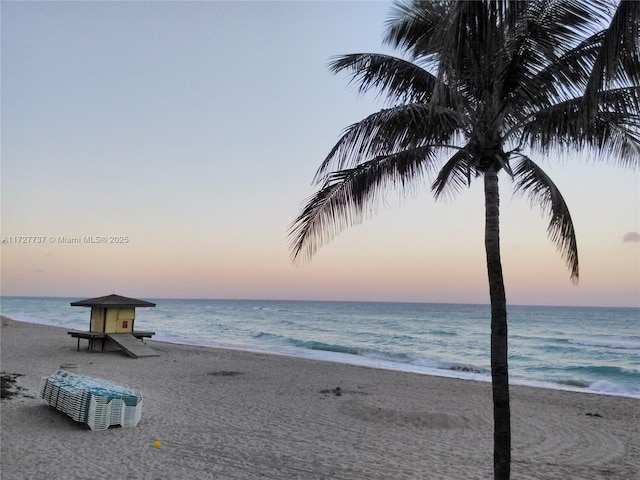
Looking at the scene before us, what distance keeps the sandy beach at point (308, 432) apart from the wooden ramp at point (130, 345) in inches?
98.4

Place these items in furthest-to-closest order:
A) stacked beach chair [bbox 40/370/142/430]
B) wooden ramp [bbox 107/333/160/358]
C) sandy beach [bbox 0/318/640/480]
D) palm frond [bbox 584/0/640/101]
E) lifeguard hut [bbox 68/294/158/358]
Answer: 1. lifeguard hut [bbox 68/294/158/358]
2. wooden ramp [bbox 107/333/160/358]
3. stacked beach chair [bbox 40/370/142/430]
4. sandy beach [bbox 0/318/640/480]
5. palm frond [bbox 584/0/640/101]

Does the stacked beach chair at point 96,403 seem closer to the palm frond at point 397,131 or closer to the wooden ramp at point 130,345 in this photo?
the palm frond at point 397,131

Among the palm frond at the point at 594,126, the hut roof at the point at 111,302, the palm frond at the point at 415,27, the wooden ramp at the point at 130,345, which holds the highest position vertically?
the palm frond at the point at 415,27

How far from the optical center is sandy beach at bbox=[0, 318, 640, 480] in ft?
19.0

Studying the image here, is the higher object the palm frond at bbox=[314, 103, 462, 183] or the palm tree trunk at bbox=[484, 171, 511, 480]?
the palm frond at bbox=[314, 103, 462, 183]

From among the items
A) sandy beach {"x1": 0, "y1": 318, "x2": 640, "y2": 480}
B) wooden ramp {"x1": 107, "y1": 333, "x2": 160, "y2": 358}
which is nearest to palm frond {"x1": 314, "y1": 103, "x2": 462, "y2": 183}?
sandy beach {"x1": 0, "y1": 318, "x2": 640, "y2": 480}

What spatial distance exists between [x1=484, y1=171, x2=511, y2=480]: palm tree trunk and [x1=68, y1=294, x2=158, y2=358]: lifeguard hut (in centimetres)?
1460

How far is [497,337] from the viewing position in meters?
4.17

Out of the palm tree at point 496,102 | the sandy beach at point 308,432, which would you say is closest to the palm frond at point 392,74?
the palm tree at point 496,102

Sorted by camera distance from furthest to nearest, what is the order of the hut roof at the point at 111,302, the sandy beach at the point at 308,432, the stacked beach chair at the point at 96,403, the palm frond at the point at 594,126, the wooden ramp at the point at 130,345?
the hut roof at the point at 111,302, the wooden ramp at the point at 130,345, the stacked beach chair at the point at 96,403, the sandy beach at the point at 308,432, the palm frond at the point at 594,126

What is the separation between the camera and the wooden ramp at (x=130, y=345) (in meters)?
16.2

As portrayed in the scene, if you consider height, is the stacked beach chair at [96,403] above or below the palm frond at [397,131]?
below

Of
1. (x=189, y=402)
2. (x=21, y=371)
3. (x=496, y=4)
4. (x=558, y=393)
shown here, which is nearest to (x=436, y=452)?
(x=189, y=402)

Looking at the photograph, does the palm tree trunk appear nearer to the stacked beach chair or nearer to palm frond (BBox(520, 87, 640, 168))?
palm frond (BBox(520, 87, 640, 168))
